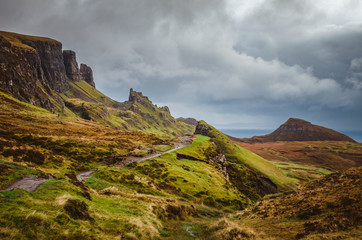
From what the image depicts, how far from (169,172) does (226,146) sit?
89.4 meters

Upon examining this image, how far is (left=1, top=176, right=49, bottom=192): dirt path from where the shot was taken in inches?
620

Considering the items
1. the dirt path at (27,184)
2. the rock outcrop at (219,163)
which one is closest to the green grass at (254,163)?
the rock outcrop at (219,163)

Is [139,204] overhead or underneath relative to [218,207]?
overhead

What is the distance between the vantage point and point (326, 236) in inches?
445

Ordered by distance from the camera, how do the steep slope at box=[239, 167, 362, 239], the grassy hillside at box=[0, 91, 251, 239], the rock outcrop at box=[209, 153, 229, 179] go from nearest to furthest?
the grassy hillside at box=[0, 91, 251, 239]
the steep slope at box=[239, 167, 362, 239]
the rock outcrop at box=[209, 153, 229, 179]

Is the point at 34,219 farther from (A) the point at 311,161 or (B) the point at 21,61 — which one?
(A) the point at 311,161

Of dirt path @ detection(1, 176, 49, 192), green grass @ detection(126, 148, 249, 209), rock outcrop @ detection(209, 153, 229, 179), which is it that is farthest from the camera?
rock outcrop @ detection(209, 153, 229, 179)

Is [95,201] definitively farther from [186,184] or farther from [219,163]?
[219,163]

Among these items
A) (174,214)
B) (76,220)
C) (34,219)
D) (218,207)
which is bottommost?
(218,207)

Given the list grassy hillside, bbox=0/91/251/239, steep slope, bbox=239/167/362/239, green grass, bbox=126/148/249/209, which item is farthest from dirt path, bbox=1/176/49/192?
steep slope, bbox=239/167/362/239

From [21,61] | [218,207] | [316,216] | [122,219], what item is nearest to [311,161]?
[218,207]

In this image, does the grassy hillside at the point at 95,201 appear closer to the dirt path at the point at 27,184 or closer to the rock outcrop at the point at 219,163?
the dirt path at the point at 27,184

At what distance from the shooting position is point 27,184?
17.0m

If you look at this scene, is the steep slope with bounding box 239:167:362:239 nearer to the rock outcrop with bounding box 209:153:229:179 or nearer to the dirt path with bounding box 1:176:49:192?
the dirt path with bounding box 1:176:49:192
